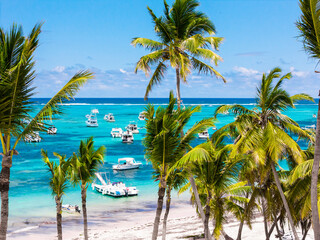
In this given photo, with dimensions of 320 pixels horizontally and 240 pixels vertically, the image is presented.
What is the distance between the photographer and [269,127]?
13.1 meters

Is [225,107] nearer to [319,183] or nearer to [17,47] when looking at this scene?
[319,183]

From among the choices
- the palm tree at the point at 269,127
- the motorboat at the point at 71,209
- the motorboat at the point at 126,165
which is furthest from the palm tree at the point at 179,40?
the motorboat at the point at 126,165

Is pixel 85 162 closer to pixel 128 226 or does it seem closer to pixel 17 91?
pixel 17 91

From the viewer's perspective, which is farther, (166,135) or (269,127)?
(269,127)

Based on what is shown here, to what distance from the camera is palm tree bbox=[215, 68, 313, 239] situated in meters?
12.9

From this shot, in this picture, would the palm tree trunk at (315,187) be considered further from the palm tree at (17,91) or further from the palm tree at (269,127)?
the palm tree at (17,91)

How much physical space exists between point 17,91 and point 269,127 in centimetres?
891

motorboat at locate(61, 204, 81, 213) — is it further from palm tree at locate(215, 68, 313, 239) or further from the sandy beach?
palm tree at locate(215, 68, 313, 239)

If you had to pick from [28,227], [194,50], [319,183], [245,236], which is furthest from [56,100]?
[28,227]

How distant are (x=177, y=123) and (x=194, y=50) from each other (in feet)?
11.0

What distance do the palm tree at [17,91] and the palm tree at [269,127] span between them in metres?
7.53

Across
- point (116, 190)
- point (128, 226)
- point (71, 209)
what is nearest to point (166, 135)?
point (128, 226)

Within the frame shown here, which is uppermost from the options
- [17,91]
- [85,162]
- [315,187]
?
[17,91]

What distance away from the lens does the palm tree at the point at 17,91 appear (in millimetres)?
7107
